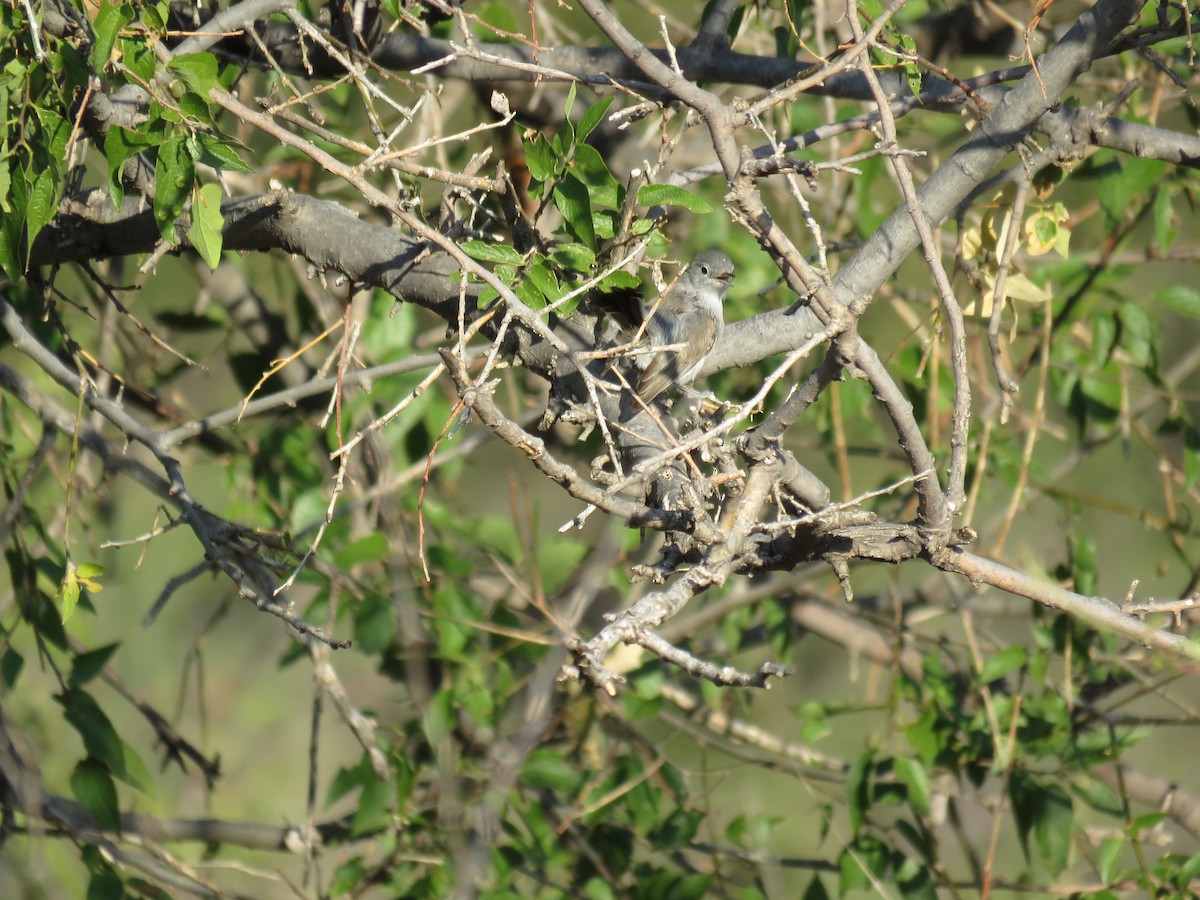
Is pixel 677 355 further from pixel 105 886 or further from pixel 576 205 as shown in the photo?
Answer: pixel 105 886

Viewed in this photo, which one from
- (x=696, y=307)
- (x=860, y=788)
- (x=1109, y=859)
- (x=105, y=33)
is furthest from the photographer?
(x=696, y=307)

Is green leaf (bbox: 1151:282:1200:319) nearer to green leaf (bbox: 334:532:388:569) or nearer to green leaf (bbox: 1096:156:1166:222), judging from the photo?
green leaf (bbox: 1096:156:1166:222)

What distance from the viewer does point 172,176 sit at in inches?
74.7

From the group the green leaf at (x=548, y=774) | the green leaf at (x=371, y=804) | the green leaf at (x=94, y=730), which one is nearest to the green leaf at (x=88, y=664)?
the green leaf at (x=94, y=730)

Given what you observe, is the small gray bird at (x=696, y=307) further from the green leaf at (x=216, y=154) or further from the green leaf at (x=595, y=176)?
the green leaf at (x=216, y=154)

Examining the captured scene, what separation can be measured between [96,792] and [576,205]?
1.87 meters

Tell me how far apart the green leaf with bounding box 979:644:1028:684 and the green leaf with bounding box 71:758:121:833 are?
7.79 feet

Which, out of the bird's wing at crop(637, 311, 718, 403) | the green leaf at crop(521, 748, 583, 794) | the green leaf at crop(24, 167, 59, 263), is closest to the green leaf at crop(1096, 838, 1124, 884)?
the green leaf at crop(521, 748, 583, 794)

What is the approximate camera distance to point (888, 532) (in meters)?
1.66

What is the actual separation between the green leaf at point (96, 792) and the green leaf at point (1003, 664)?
237cm

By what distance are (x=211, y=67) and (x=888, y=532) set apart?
138 centimetres

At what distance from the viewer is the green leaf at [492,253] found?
1.99 meters

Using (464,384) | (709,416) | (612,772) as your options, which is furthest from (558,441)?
(464,384)

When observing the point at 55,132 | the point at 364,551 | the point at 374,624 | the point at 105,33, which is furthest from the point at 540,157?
the point at 374,624
